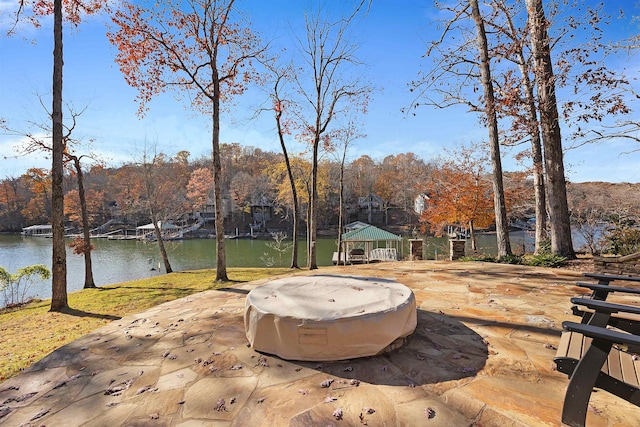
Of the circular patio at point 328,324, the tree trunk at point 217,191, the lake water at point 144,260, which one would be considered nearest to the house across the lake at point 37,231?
the lake water at point 144,260

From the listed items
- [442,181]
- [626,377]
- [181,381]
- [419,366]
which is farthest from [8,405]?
[442,181]

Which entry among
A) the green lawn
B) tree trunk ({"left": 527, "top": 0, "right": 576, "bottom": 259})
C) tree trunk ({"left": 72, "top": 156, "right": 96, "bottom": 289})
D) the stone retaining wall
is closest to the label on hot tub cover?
the green lawn

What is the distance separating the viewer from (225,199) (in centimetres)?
4191

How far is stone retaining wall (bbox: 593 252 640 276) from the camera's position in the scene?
4969 millimetres

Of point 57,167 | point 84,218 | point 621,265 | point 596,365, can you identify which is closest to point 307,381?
point 596,365

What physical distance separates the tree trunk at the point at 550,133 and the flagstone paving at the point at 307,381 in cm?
407

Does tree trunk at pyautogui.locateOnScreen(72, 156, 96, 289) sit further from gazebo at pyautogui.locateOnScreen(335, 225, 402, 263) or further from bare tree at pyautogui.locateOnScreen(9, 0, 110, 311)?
gazebo at pyautogui.locateOnScreen(335, 225, 402, 263)

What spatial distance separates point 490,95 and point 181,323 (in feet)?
28.4

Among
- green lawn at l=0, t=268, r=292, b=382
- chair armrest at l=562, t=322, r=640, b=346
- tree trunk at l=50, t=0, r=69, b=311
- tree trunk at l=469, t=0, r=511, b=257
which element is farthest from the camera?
tree trunk at l=469, t=0, r=511, b=257

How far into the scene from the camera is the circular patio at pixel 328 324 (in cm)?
234

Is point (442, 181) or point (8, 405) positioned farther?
point (442, 181)

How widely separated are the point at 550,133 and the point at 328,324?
24.0 feet

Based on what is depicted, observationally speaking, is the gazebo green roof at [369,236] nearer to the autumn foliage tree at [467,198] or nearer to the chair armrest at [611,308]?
the autumn foliage tree at [467,198]

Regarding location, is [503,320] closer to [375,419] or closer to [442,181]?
[375,419]
